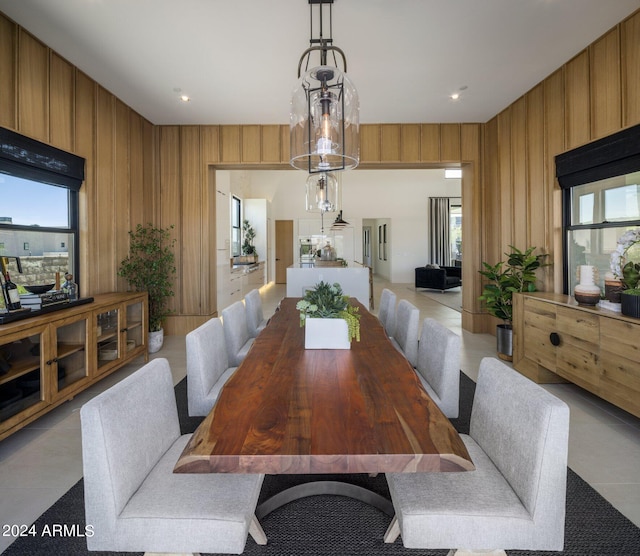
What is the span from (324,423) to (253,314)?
2.33 meters

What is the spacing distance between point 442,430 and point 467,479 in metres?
0.31

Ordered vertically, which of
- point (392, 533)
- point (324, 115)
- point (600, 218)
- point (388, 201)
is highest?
point (388, 201)

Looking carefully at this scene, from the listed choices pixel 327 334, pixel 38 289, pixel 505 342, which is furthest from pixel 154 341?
pixel 505 342

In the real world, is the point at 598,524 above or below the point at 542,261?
below

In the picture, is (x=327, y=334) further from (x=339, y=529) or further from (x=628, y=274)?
(x=628, y=274)

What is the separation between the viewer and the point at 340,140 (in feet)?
6.88

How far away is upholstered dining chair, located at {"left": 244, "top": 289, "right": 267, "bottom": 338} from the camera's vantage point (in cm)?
320

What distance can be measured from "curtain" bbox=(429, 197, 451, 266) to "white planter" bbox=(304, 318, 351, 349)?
11157 millimetres

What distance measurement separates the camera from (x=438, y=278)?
1011cm

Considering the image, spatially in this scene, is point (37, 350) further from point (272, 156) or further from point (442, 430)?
point (272, 156)

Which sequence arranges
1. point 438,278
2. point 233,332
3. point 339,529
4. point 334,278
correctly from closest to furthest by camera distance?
1. point 339,529
2. point 233,332
3. point 334,278
4. point 438,278

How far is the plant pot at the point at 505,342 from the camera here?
3977mm

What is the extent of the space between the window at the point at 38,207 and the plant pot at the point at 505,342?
16.0ft

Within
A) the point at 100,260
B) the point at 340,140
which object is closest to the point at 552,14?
the point at 340,140
